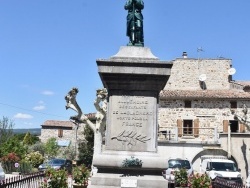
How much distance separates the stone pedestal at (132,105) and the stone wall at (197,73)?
34545mm

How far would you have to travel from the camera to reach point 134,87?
9062 millimetres

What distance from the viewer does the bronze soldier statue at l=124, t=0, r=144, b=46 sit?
31.8 ft

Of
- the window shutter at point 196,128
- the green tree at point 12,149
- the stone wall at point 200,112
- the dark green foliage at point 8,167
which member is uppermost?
the stone wall at point 200,112

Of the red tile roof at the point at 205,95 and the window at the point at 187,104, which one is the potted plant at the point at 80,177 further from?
the window at the point at 187,104

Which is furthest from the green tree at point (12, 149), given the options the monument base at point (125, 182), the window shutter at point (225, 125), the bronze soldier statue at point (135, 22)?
the monument base at point (125, 182)

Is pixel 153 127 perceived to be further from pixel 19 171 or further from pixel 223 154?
pixel 223 154

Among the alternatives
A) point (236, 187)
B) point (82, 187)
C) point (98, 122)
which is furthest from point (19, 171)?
point (236, 187)

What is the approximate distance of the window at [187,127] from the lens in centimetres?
3722

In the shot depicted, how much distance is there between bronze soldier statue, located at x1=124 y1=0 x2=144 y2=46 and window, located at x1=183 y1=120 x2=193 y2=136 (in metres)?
27.7

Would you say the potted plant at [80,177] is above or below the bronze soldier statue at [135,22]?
below

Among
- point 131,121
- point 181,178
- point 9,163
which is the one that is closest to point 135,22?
point 131,121

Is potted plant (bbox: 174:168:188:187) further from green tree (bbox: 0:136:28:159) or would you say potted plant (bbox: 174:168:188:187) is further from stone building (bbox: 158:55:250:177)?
green tree (bbox: 0:136:28:159)

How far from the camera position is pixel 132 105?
29.6 ft

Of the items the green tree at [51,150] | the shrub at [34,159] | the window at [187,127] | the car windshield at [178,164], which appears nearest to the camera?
the car windshield at [178,164]
